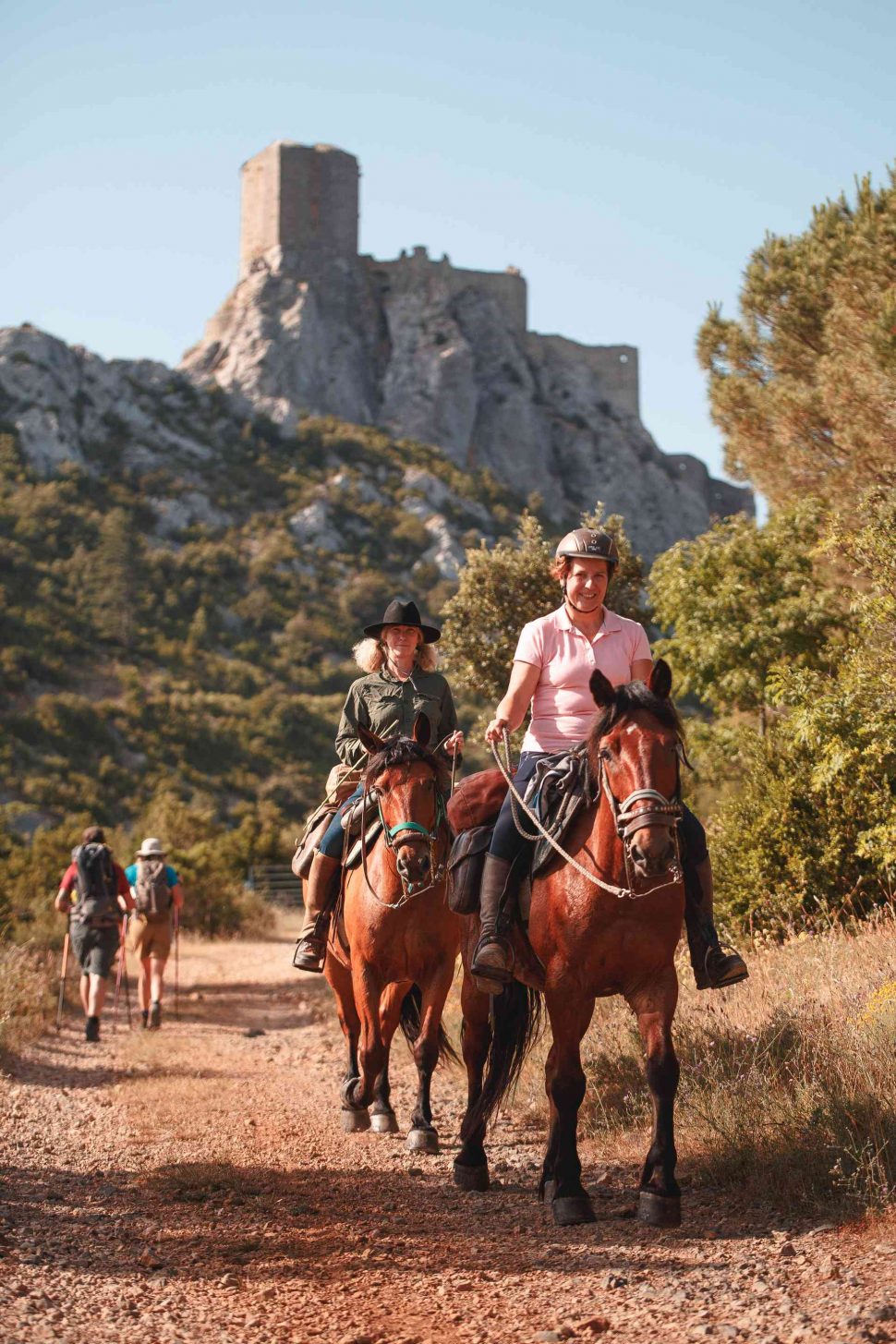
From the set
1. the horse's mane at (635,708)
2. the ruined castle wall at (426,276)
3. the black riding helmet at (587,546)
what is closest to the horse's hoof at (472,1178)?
the horse's mane at (635,708)

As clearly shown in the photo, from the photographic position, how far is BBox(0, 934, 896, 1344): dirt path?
486 cm

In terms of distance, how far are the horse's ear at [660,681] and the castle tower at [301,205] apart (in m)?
110

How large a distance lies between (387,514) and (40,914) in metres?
69.7

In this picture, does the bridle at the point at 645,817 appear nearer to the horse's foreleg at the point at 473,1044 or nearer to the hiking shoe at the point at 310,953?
the horse's foreleg at the point at 473,1044

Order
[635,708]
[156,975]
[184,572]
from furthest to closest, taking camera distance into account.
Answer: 1. [184,572]
2. [156,975]
3. [635,708]

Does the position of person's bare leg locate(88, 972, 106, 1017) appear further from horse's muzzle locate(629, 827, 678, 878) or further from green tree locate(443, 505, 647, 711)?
horse's muzzle locate(629, 827, 678, 878)

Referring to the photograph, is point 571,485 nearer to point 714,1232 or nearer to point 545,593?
point 545,593

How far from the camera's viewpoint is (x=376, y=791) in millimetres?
8547

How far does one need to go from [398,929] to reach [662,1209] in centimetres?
288

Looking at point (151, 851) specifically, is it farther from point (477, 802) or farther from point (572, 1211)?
point (572, 1211)

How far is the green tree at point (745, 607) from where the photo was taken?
17000 mm

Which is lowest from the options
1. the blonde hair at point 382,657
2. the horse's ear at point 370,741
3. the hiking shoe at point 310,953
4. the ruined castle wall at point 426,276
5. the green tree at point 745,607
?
the hiking shoe at point 310,953

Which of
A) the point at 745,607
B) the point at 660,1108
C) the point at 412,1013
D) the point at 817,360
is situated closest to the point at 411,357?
the point at 817,360

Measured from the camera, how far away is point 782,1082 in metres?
7.36
